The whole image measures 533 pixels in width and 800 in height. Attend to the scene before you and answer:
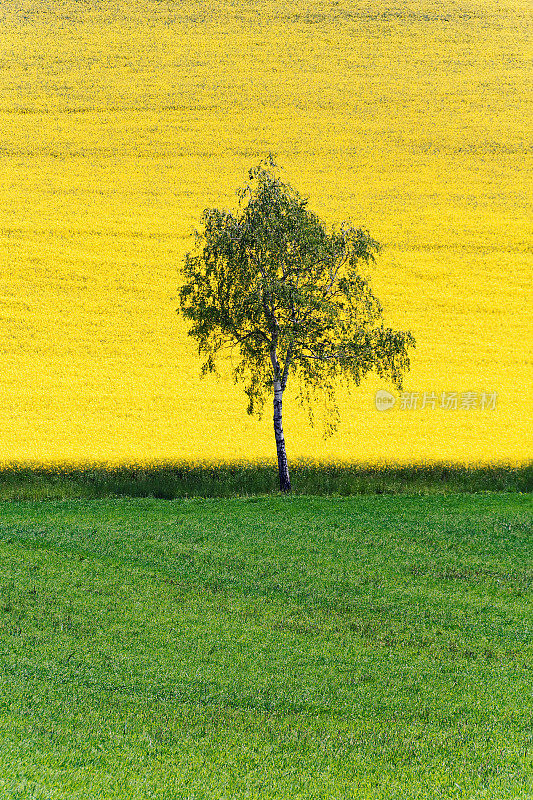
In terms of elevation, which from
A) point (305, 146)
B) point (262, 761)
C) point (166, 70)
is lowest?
A: point (262, 761)

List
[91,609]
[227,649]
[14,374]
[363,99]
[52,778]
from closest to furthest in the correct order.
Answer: [52,778]
[227,649]
[91,609]
[14,374]
[363,99]

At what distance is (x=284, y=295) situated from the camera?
21.4m

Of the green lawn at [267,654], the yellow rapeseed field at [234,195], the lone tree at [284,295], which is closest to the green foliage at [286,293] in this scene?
the lone tree at [284,295]

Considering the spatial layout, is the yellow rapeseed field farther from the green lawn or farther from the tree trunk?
the green lawn

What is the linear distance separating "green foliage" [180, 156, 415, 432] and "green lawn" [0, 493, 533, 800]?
188 inches

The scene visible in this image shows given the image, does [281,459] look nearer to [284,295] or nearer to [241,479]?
[241,479]

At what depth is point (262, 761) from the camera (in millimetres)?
8242

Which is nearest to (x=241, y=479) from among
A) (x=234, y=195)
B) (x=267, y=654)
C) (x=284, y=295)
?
(x=284, y=295)

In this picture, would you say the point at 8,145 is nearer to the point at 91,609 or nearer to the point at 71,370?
the point at 71,370

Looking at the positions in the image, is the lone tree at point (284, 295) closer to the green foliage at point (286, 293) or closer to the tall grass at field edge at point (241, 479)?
the green foliage at point (286, 293)

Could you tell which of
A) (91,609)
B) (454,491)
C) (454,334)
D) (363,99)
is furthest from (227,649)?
(363,99)

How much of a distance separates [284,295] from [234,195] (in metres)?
19.2

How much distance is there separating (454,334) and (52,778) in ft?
85.6

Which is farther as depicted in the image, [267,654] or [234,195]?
[234,195]
